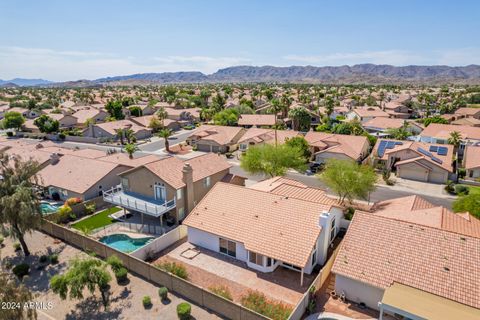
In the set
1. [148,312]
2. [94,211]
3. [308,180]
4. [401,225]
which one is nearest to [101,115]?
[94,211]

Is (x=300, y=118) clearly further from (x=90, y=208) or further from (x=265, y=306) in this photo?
(x=265, y=306)

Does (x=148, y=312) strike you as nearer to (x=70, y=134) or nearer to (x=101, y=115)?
(x=70, y=134)

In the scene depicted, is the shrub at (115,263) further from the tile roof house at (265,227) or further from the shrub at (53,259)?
the shrub at (53,259)

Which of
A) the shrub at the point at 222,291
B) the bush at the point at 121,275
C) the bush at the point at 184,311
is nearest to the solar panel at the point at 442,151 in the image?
the shrub at the point at 222,291

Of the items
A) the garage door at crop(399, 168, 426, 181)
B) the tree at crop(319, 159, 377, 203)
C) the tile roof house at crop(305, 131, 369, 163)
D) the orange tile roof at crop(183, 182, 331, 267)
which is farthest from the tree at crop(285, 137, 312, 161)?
the orange tile roof at crop(183, 182, 331, 267)

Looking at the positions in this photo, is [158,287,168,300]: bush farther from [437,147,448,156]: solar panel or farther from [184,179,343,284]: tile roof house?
[437,147,448,156]: solar panel

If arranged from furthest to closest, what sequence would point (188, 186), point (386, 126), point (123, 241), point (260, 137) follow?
point (386, 126) < point (260, 137) < point (188, 186) < point (123, 241)

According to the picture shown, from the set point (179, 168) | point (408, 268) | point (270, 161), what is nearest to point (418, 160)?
point (270, 161)

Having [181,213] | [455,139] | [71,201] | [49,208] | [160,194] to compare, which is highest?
[455,139]
